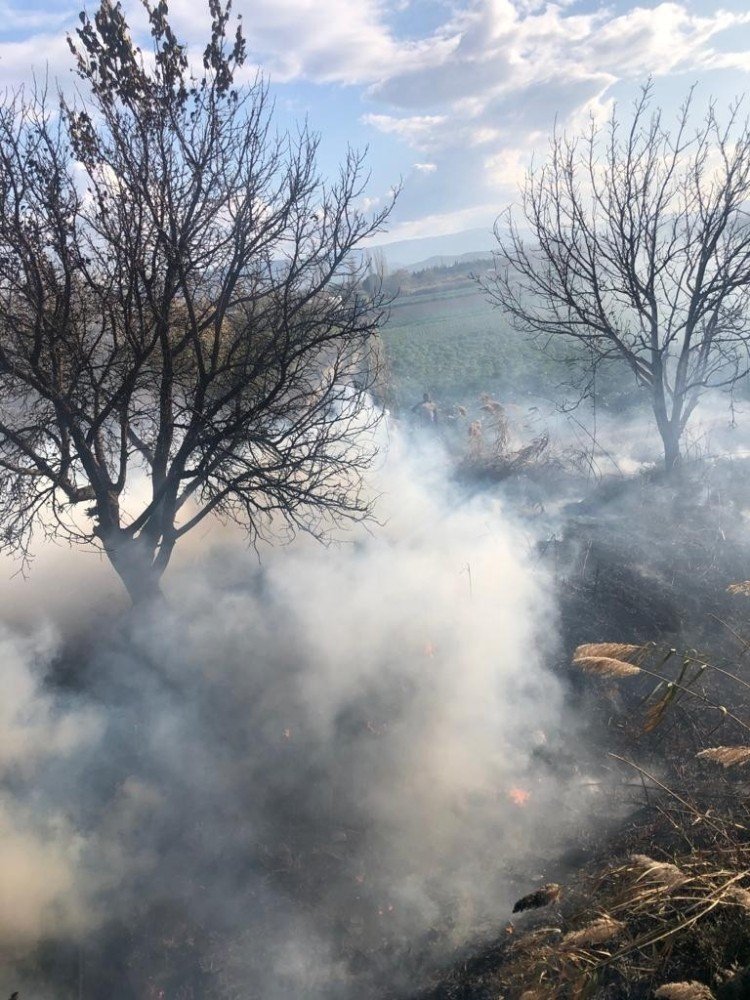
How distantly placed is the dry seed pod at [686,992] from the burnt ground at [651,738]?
3cm

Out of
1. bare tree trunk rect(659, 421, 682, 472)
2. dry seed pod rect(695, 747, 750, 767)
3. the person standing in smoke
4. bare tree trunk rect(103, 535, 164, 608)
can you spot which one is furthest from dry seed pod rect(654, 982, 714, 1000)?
the person standing in smoke

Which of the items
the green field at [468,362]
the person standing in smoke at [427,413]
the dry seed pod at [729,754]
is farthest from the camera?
the green field at [468,362]

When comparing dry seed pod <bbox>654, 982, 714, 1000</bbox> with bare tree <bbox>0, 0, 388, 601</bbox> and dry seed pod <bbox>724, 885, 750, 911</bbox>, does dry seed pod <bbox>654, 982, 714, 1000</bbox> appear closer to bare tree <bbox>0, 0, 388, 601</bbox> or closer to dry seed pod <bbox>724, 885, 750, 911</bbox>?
dry seed pod <bbox>724, 885, 750, 911</bbox>

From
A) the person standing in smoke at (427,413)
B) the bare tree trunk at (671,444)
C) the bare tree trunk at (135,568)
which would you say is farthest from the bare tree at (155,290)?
the person standing in smoke at (427,413)

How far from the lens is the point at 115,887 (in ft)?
15.0

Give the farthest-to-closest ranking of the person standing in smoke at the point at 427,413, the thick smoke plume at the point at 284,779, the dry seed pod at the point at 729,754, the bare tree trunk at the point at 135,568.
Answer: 1. the person standing in smoke at the point at 427,413
2. the bare tree trunk at the point at 135,568
3. the thick smoke plume at the point at 284,779
4. the dry seed pod at the point at 729,754

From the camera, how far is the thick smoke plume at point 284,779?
421cm

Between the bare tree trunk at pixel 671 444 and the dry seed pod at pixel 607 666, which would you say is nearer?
the dry seed pod at pixel 607 666

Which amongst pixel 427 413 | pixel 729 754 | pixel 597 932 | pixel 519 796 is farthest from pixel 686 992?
pixel 427 413

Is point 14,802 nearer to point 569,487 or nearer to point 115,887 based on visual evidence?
point 115,887

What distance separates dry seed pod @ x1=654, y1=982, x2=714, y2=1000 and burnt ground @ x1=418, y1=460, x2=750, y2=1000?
27mm

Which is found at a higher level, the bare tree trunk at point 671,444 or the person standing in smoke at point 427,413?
the person standing in smoke at point 427,413

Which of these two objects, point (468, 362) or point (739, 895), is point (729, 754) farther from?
point (468, 362)

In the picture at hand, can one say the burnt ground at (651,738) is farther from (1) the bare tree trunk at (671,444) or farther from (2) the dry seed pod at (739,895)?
(1) the bare tree trunk at (671,444)
